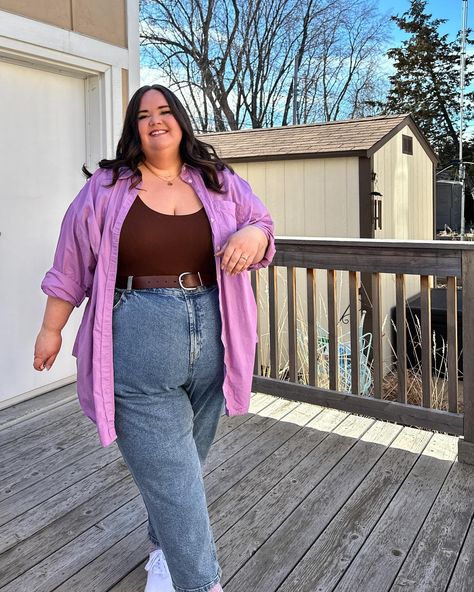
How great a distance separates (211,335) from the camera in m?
1.60

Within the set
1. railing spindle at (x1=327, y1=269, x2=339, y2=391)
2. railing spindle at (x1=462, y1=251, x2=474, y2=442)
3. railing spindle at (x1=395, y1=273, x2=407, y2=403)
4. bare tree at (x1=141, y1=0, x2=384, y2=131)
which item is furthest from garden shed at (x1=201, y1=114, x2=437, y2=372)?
bare tree at (x1=141, y1=0, x2=384, y2=131)

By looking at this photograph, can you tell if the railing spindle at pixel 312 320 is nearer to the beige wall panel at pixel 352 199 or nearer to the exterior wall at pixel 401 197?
the exterior wall at pixel 401 197

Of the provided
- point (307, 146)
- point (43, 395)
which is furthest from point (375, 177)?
point (43, 395)

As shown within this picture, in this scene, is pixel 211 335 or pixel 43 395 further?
pixel 43 395

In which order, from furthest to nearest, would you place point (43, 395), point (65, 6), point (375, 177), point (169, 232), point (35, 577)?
point (375, 177), point (43, 395), point (65, 6), point (35, 577), point (169, 232)

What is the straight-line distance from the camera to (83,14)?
3365 mm

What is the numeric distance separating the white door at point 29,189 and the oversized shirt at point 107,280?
1.80 meters

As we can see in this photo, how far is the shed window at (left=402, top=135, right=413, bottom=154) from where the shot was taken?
25.8 ft

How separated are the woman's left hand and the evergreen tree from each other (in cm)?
2017

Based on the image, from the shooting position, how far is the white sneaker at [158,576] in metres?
1.73

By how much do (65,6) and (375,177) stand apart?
4324 millimetres

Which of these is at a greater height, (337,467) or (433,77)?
(433,77)

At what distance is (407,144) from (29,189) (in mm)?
5867

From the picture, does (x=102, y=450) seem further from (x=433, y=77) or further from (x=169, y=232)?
(x=433, y=77)
